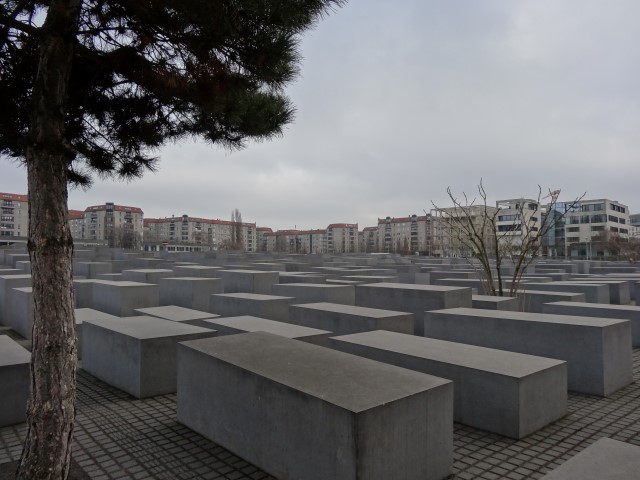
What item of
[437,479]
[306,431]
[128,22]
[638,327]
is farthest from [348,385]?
[638,327]

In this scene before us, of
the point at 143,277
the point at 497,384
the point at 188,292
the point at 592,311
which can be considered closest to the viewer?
the point at 497,384

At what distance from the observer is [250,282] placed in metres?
13.4

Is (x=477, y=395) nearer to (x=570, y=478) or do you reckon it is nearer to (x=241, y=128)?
(x=570, y=478)

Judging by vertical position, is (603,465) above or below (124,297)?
below

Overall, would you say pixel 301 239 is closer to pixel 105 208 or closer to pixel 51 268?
Result: pixel 105 208

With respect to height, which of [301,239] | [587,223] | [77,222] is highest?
[77,222]

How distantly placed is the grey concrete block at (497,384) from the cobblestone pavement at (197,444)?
14 centimetres

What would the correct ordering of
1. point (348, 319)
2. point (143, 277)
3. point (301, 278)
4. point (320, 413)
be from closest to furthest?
1. point (320, 413)
2. point (348, 319)
3. point (143, 277)
4. point (301, 278)

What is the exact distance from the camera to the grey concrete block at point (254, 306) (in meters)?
9.30

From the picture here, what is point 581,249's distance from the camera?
79.4m

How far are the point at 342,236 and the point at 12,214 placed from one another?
8873cm

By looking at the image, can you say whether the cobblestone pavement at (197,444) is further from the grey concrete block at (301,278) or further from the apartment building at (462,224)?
the grey concrete block at (301,278)

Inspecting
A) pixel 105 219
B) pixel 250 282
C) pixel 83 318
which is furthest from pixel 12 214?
pixel 83 318

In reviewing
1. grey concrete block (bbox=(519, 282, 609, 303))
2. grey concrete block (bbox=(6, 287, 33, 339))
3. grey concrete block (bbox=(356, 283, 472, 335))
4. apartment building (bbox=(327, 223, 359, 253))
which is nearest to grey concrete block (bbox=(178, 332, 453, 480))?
grey concrete block (bbox=(356, 283, 472, 335))
